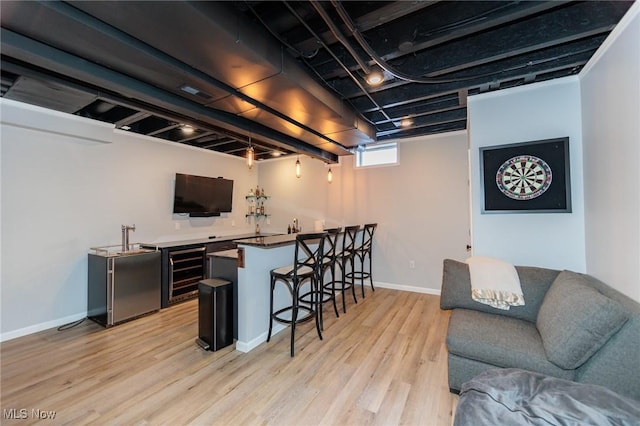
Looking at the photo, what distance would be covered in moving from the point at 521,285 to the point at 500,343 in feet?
2.39

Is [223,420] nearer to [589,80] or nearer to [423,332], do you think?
[423,332]

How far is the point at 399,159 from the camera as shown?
468cm

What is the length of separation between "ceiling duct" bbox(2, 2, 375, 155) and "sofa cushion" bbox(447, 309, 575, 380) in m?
2.38

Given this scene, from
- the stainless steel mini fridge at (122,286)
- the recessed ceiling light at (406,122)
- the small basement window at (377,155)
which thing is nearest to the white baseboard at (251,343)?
the stainless steel mini fridge at (122,286)

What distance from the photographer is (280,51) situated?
2061 mm

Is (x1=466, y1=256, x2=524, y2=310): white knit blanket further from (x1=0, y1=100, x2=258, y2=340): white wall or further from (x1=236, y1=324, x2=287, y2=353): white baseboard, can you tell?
(x1=0, y1=100, x2=258, y2=340): white wall

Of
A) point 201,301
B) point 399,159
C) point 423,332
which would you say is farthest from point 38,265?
point 399,159

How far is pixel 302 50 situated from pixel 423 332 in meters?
3.15

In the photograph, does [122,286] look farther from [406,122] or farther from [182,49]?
[406,122]

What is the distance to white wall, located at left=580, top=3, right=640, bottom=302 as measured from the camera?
1604 mm

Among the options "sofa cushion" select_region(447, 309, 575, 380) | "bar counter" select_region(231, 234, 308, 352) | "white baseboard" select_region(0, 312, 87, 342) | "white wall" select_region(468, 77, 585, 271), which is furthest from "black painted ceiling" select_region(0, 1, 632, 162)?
"white baseboard" select_region(0, 312, 87, 342)

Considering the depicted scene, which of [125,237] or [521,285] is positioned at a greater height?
[125,237]

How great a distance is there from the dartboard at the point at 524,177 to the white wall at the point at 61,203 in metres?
4.84

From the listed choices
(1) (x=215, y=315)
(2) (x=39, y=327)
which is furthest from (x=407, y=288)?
(2) (x=39, y=327)
